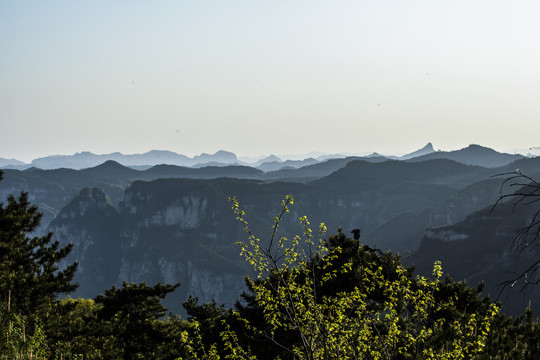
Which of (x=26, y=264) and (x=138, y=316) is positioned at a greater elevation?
(x=26, y=264)

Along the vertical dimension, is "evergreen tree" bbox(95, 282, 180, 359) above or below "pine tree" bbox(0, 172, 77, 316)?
below

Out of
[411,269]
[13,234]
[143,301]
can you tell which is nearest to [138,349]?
[143,301]

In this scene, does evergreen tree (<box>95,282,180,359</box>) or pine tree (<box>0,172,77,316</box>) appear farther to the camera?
evergreen tree (<box>95,282,180,359</box>)

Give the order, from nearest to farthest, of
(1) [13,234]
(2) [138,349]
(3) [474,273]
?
(1) [13,234], (2) [138,349], (3) [474,273]

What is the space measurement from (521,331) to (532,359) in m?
5.87

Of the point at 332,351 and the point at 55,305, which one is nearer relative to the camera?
the point at 332,351

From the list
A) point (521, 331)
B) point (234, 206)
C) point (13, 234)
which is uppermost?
point (234, 206)

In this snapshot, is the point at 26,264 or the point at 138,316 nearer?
the point at 26,264

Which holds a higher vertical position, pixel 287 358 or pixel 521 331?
pixel 521 331

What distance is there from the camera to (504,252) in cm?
18362

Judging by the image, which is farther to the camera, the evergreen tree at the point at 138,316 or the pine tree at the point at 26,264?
the evergreen tree at the point at 138,316

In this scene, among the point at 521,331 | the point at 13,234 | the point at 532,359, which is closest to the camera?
the point at 532,359

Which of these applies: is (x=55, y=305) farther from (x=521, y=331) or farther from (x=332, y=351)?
(x=521, y=331)

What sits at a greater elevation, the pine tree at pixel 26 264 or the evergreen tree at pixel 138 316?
the pine tree at pixel 26 264
